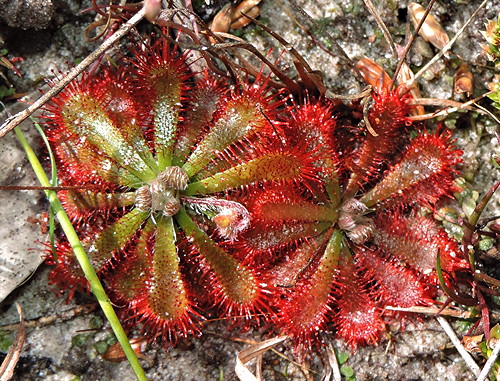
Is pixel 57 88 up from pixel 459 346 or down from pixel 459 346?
up

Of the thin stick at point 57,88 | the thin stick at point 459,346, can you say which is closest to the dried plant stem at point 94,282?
the thin stick at point 57,88

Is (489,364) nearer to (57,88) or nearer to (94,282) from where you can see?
(94,282)

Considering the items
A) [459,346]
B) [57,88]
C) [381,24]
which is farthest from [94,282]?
[381,24]

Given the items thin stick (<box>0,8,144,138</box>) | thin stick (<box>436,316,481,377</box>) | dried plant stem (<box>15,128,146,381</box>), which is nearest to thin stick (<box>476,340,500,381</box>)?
thin stick (<box>436,316,481,377</box>)

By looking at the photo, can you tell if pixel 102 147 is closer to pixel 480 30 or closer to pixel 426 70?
pixel 426 70

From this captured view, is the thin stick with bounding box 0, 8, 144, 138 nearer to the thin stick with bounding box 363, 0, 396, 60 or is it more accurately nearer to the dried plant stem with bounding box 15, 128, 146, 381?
the dried plant stem with bounding box 15, 128, 146, 381

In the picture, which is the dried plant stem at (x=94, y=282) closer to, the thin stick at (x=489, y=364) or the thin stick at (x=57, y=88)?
the thin stick at (x=57, y=88)

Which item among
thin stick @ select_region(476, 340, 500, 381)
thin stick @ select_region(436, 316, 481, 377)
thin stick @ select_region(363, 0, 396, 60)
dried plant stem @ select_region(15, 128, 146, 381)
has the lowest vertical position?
thin stick @ select_region(436, 316, 481, 377)

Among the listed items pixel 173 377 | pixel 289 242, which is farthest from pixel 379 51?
pixel 173 377

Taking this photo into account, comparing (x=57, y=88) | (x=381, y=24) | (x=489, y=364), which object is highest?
(x=57, y=88)
